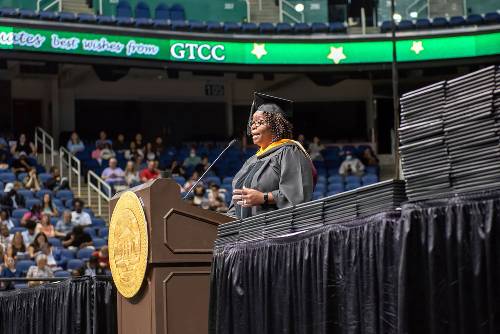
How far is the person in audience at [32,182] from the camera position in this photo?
18397 millimetres

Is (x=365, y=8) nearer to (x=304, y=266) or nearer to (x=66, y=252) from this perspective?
(x=66, y=252)

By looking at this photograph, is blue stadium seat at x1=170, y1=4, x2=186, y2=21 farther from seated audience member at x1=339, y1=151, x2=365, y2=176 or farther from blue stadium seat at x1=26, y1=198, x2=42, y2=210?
blue stadium seat at x1=26, y1=198, x2=42, y2=210

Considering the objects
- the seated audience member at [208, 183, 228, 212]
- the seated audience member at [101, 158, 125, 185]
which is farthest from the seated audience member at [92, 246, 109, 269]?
the seated audience member at [101, 158, 125, 185]

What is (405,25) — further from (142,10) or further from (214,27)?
(142,10)

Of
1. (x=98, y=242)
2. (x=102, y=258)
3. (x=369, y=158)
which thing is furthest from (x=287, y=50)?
(x=102, y=258)

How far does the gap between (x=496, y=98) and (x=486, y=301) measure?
2.06ft

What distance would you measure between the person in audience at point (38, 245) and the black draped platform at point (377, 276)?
424 inches

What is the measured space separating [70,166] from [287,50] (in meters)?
6.25

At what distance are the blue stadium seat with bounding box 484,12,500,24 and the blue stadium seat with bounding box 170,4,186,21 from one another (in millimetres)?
7137

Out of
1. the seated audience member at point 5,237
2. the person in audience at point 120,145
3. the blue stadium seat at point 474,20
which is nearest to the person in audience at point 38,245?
the seated audience member at point 5,237

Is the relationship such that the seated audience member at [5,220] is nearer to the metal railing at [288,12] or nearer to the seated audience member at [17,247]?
the seated audience member at [17,247]

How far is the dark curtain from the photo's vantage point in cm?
624

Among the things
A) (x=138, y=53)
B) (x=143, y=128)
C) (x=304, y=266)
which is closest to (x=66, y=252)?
(x=138, y=53)

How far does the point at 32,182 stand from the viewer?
1853 centimetres
